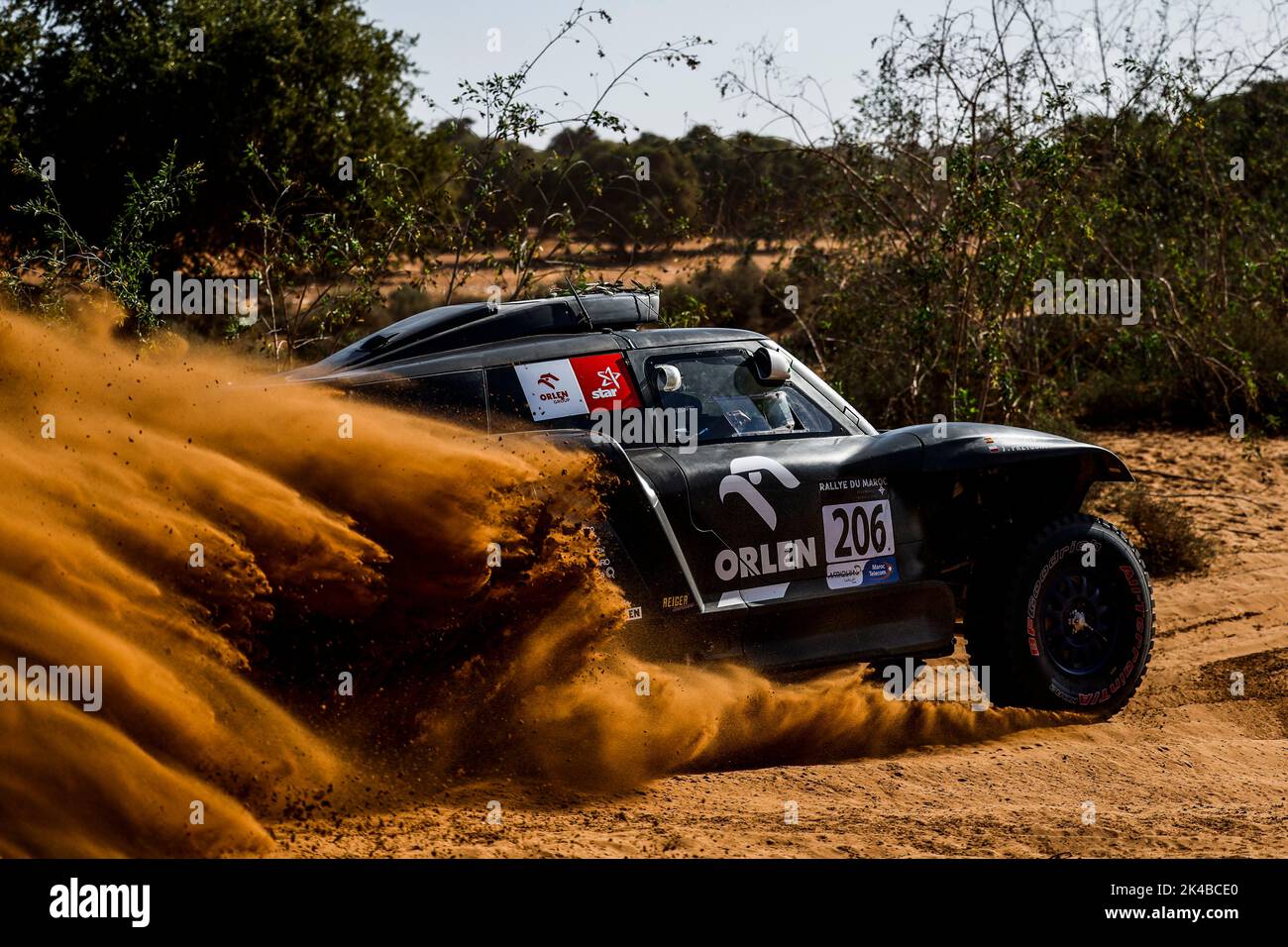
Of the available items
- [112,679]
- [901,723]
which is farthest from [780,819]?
[112,679]

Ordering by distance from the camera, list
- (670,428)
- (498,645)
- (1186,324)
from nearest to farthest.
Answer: (498,645) < (670,428) < (1186,324)

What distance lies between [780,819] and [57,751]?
2.36m

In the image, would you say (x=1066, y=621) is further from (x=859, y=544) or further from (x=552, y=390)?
(x=552, y=390)

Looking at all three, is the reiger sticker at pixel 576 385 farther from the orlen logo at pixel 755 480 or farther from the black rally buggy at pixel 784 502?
the orlen logo at pixel 755 480

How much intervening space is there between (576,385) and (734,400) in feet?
2.46

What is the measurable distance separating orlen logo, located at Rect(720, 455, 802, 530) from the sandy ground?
1.07 meters

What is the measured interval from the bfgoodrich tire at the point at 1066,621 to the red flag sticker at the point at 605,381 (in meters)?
1.99

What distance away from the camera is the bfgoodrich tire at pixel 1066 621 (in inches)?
244

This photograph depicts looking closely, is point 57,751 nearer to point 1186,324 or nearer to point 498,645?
point 498,645

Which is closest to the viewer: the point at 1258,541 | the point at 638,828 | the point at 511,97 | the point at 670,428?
the point at 638,828

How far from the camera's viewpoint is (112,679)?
4059 mm
